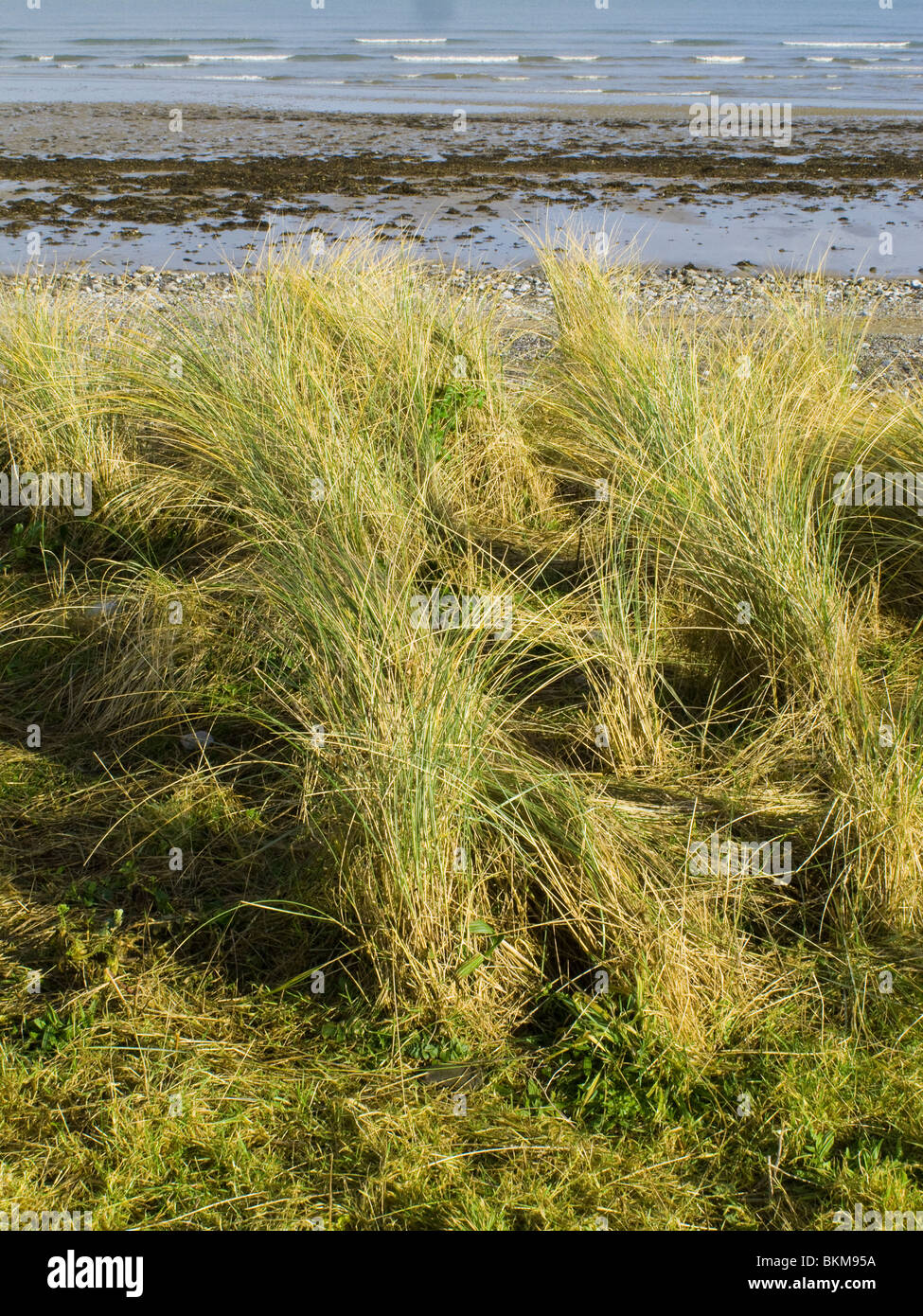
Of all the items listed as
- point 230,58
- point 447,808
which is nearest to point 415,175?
point 447,808

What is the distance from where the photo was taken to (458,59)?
30156 mm

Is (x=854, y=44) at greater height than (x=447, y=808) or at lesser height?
greater

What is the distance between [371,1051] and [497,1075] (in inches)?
Answer: 11.5

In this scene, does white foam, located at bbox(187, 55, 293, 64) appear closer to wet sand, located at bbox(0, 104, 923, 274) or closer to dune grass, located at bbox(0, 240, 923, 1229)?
wet sand, located at bbox(0, 104, 923, 274)

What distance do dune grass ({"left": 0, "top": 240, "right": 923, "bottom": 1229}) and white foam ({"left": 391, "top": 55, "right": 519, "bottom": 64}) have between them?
2818cm

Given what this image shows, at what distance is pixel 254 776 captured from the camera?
340cm

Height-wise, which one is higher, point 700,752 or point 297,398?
point 297,398

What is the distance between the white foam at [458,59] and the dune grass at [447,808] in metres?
28.2

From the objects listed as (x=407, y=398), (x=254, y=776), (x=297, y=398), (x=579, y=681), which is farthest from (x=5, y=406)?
(x=579, y=681)

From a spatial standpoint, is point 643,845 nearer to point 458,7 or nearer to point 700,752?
point 700,752

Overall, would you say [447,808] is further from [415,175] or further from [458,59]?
[458,59]

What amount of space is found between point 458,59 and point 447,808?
3196 cm

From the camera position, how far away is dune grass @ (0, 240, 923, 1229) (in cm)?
233
